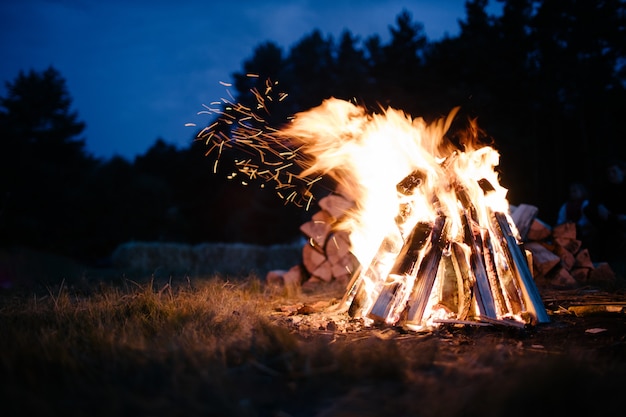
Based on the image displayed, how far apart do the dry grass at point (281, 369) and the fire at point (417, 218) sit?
0.43 metres

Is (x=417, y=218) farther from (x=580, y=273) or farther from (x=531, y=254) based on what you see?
(x=580, y=273)

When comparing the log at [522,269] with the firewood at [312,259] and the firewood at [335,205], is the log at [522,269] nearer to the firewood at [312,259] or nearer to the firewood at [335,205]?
the firewood at [335,205]

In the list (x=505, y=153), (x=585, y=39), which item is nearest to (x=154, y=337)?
(x=505, y=153)

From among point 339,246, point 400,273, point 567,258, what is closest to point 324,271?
point 339,246

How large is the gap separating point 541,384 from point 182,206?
23552 millimetres

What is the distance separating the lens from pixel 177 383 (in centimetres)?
233

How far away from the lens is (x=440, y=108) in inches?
549

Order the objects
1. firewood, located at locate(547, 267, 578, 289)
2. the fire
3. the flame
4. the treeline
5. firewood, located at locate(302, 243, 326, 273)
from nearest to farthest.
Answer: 1. the fire
2. the flame
3. firewood, located at locate(547, 267, 578, 289)
4. firewood, located at locate(302, 243, 326, 273)
5. the treeline

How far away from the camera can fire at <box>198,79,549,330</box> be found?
3.97m

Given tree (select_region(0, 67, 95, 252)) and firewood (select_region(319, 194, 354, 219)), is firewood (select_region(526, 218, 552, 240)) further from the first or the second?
tree (select_region(0, 67, 95, 252))

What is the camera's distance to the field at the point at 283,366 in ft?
7.16

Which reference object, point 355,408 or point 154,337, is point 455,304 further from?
point 154,337

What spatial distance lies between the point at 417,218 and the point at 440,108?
34.0 feet

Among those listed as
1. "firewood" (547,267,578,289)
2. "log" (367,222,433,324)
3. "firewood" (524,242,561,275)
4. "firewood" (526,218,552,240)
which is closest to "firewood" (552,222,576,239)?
"firewood" (526,218,552,240)
